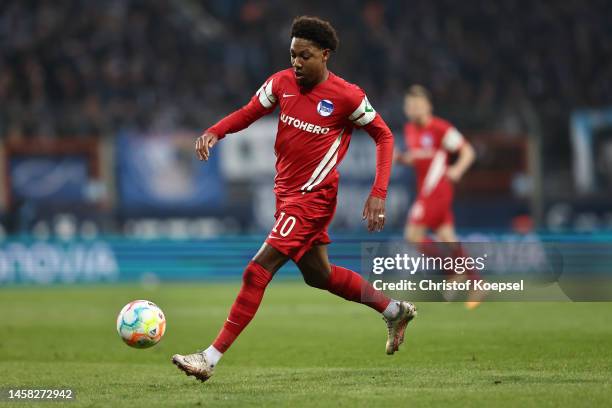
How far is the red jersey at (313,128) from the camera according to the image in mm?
7625

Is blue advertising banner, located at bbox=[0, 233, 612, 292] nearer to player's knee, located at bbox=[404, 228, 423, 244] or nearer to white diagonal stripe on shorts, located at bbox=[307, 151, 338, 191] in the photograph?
player's knee, located at bbox=[404, 228, 423, 244]

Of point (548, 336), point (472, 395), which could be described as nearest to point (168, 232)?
point (548, 336)

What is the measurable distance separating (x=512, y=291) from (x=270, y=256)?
2.97 m

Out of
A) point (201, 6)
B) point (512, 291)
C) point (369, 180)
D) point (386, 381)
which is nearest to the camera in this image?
point (386, 381)

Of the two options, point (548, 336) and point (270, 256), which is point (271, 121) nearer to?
point (548, 336)

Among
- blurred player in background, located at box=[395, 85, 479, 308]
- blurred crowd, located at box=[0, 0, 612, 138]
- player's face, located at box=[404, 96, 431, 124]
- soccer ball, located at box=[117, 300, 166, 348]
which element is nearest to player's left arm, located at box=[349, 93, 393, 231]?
soccer ball, located at box=[117, 300, 166, 348]

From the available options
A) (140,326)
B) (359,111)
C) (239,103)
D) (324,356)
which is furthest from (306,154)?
(239,103)

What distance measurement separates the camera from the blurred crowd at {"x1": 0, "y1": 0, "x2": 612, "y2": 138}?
70.5 feet

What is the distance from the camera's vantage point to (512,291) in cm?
962

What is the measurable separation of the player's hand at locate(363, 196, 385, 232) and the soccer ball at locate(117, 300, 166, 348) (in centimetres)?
173

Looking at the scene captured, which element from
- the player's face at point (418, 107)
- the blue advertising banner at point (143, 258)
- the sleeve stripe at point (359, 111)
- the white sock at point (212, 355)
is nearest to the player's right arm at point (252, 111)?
the sleeve stripe at point (359, 111)

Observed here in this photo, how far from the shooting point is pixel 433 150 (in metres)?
14.1

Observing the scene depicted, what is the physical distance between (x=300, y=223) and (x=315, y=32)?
132cm

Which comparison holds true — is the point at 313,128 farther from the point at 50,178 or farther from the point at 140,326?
the point at 50,178
